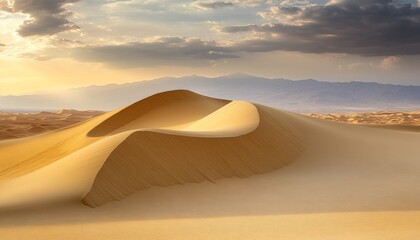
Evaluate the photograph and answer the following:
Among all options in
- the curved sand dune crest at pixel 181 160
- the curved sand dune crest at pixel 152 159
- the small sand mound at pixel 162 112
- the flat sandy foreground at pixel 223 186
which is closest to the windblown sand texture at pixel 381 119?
the small sand mound at pixel 162 112

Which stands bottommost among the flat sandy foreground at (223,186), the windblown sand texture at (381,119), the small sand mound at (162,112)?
the windblown sand texture at (381,119)

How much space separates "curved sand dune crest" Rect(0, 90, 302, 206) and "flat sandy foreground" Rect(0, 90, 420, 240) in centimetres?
4

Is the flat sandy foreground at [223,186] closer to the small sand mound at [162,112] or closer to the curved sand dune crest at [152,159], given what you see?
the curved sand dune crest at [152,159]

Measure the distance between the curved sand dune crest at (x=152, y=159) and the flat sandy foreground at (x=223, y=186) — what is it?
0.04 metres

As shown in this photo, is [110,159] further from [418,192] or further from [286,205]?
[418,192]

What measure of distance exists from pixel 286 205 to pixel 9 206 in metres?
5.86

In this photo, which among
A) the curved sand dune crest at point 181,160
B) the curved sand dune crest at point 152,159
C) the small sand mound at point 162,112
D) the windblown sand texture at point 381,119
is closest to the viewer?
the curved sand dune crest at point 152,159

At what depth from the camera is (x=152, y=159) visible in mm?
13453

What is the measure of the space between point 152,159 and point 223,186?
2.05 m

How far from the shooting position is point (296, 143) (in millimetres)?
18719

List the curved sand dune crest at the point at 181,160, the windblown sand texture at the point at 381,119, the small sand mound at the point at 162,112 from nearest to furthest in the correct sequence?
the curved sand dune crest at the point at 181,160
the small sand mound at the point at 162,112
the windblown sand texture at the point at 381,119

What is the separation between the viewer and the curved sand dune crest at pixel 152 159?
37.6 feet

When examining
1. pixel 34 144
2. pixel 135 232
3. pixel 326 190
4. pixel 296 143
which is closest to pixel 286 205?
pixel 326 190

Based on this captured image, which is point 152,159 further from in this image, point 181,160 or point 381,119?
point 381,119
